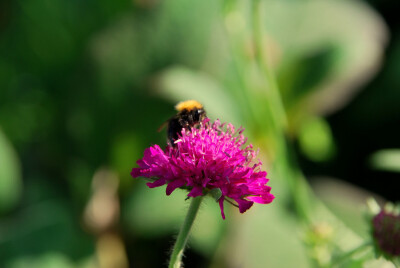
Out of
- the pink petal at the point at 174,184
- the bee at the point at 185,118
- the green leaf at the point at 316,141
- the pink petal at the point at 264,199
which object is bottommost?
the green leaf at the point at 316,141

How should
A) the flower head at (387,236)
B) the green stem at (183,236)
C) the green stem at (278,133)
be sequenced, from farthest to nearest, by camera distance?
the green stem at (278,133) < the flower head at (387,236) < the green stem at (183,236)

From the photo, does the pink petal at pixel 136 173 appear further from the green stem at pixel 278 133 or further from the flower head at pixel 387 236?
the green stem at pixel 278 133

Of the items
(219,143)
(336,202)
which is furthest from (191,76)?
(219,143)

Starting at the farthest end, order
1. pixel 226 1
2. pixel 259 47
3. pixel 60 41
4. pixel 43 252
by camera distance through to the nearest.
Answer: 1. pixel 60 41
2. pixel 43 252
3. pixel 226 1
4. pixel 259 47

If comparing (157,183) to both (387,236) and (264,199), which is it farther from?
(387,236)

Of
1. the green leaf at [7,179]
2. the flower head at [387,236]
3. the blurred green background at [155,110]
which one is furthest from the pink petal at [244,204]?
the green leaf at [7,179]

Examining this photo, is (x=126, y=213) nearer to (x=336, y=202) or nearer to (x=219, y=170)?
(x=336, y=202)
